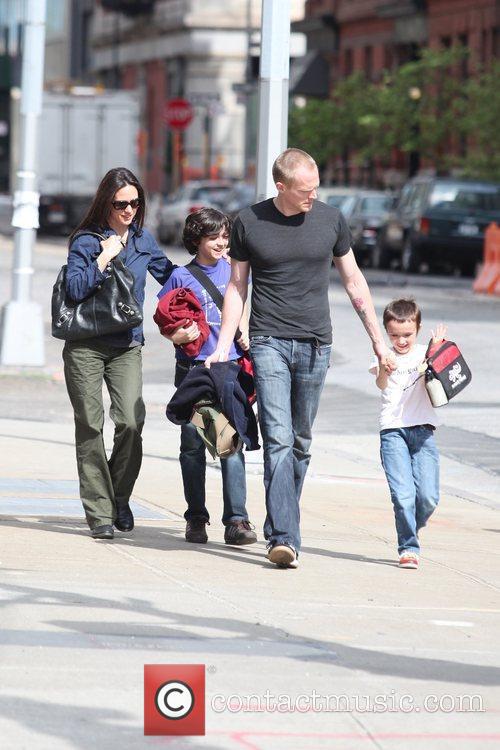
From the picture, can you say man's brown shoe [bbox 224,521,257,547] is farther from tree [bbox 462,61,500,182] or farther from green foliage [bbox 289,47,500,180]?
green foliage [bbox 289,47,500,180]

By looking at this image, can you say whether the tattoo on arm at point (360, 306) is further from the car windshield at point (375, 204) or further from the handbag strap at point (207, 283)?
the car windshield at point (375, 204)

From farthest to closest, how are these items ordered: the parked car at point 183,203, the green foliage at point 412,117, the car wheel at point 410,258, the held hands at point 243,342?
the parked car at point 183,203 < the green foliage at point 412,117 < the car wheel at point 410,258 < the held hands at point 243,342

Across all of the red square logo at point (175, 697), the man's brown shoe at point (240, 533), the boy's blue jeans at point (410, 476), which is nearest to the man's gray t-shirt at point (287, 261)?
the boy's blue jeans at point (410, 476)

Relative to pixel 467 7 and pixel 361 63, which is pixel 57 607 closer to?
pixel 467 7

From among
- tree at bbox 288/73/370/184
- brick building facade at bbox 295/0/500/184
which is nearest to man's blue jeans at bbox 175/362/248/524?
brick building facade at bbox 295/0/500/184

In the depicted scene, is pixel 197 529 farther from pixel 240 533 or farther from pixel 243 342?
pixel 243 342

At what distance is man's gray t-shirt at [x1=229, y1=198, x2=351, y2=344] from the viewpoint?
8531 mm

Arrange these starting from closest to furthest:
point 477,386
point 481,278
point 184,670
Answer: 1. point 184,670
2. point 477,386
3. point 481,278

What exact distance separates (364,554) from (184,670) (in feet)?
13.1

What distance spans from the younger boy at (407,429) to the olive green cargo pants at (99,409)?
1.25 meters

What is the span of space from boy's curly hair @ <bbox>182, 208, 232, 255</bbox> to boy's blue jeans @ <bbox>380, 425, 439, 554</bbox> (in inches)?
50.4

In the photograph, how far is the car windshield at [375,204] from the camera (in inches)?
1644

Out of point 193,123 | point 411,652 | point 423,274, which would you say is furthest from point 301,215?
point 193,123

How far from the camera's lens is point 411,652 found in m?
7.01
